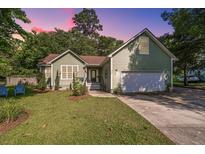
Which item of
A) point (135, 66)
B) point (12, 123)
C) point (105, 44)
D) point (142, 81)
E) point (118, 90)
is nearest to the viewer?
point (12, 123)

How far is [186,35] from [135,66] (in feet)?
35.3

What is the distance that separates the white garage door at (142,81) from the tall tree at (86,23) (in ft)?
140

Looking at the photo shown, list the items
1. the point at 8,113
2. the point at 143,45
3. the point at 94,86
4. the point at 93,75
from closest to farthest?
the point at 8,113 → the point at 143,45 → the point at 94,86 → the point at 93,75

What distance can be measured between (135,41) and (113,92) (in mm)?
5443

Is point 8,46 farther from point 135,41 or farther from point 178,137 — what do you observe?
point 178,137

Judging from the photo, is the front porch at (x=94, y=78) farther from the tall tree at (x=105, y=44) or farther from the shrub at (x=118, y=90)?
the tall tree at (x=105, y=44)

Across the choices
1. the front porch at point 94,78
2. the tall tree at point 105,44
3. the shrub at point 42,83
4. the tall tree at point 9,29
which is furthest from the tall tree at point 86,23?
the tall tree at point 9,29

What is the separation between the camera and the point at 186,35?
76.9 feet

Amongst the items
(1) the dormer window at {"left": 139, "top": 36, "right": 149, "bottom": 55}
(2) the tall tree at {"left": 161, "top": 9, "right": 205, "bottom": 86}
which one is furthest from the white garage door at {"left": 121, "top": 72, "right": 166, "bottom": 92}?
(2) the tall tree at {"left": 161, "top": 9, "right": 205, "bottom": 86}

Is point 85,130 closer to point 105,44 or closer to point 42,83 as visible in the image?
point 42,83

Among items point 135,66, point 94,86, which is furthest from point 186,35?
point 94,86

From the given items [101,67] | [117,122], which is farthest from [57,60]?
[117,122]

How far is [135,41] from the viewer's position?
1742 cm

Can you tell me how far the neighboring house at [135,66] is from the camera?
56.3ft
